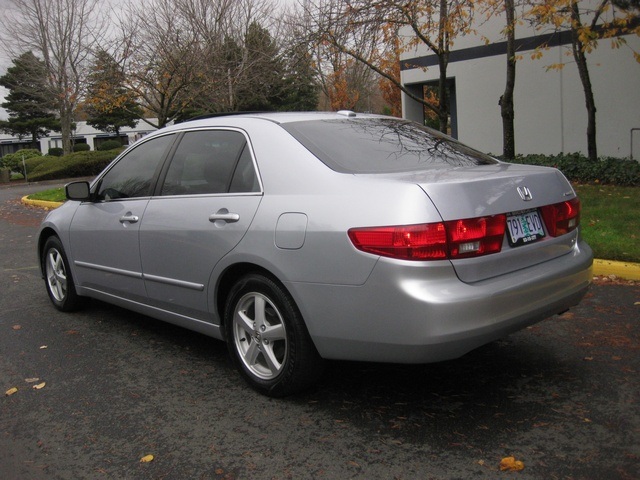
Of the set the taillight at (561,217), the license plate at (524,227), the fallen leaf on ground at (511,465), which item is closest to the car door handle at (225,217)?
the license plate at (524,227)

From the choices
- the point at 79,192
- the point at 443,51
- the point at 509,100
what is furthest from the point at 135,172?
the point at 443,51

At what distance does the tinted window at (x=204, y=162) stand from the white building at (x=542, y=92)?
1171 cm

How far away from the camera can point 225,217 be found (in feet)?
13.1

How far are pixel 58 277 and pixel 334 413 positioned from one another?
11.6 feet

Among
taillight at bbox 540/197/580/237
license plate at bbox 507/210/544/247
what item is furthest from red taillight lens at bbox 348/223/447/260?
taillight at bbox 540/197/580/237

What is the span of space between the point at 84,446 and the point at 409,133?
2.76m

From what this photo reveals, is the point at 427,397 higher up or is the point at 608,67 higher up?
the point at 608,67

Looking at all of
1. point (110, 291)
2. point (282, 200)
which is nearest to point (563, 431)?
point (282, 200)

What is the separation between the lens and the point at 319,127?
13.8ft

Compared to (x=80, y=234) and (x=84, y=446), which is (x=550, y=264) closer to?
(x=84, y=446)

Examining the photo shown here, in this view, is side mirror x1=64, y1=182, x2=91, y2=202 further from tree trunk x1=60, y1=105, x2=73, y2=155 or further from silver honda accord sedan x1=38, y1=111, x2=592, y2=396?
tree trunk x1=60, y1=105, x2=73, y2=155

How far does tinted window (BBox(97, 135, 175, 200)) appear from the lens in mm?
4912

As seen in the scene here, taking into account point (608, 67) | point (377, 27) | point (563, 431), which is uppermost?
point (377, 27)

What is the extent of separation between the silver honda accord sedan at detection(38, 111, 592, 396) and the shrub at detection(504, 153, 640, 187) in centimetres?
869
